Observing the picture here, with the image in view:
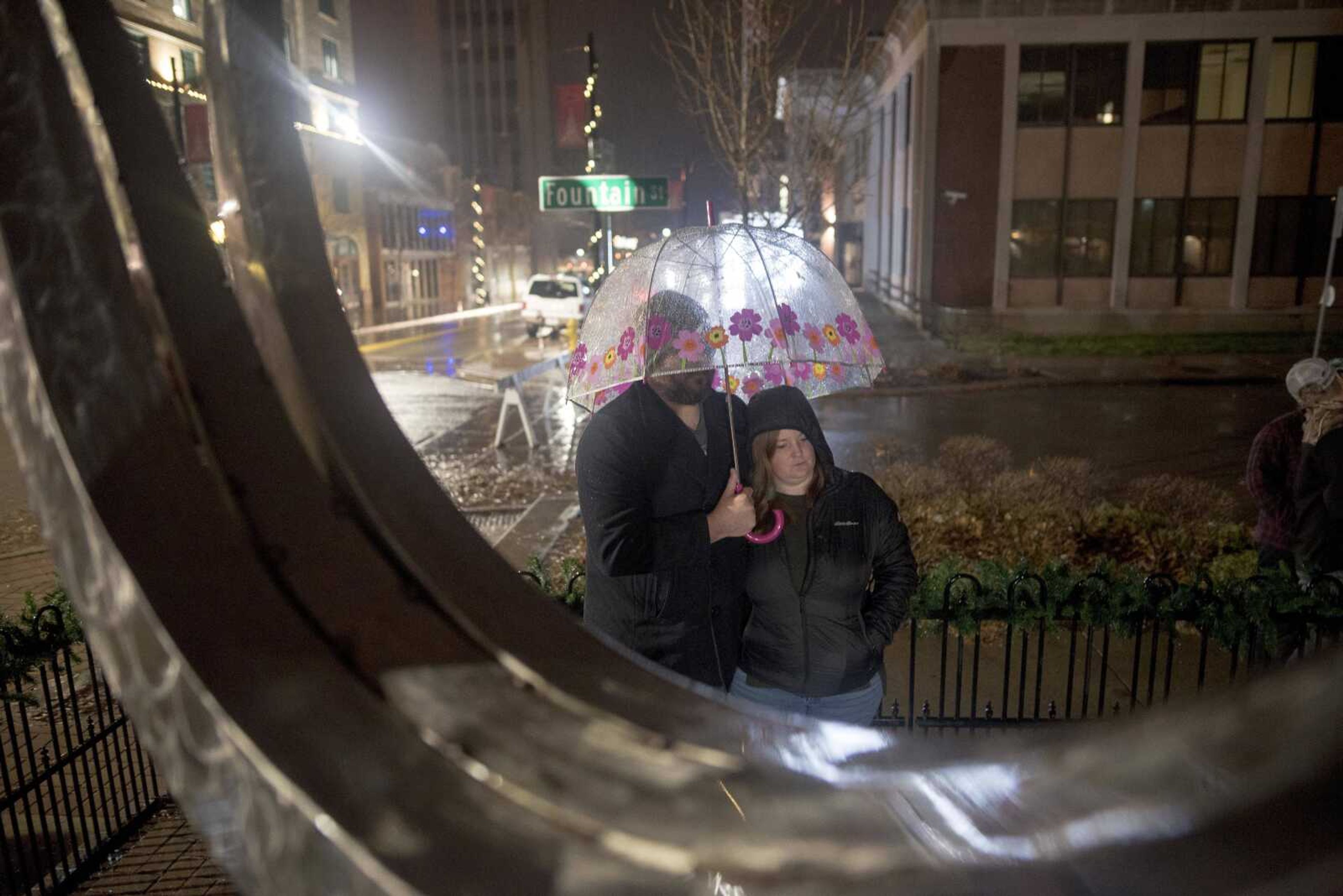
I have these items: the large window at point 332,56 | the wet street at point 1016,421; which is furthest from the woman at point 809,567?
the large window at point 332,56

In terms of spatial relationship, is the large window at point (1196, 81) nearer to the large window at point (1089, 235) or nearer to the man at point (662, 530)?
the large window at point (1089, 235)

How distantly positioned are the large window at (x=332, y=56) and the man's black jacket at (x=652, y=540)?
33296mm

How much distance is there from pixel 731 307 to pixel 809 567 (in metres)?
1.10

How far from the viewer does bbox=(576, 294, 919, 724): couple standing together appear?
2693 mm

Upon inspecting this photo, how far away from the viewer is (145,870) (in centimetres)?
370

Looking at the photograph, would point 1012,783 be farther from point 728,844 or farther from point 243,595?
point 243,595

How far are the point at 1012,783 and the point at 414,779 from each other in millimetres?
441

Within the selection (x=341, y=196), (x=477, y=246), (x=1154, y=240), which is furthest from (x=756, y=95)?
(x=477, y=246)

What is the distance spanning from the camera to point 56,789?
4234 mm

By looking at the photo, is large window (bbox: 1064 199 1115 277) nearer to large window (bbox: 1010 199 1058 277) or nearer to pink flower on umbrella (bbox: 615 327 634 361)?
large window (bbox: 1010 199 1058 277)

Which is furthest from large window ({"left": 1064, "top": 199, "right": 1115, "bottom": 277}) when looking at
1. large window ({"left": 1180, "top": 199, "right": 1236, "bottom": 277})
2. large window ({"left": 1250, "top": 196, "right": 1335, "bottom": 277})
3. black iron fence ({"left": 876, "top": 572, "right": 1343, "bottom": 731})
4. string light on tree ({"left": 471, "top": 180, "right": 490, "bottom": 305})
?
string light on tree ({"left": 471, "top": 180, "right": 490, "bottom": 305})

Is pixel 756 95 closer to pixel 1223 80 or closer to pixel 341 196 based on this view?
pixel 1223 80

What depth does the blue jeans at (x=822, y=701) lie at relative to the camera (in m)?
3.00

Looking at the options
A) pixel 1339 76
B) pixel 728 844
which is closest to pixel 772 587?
pixel 728 844
